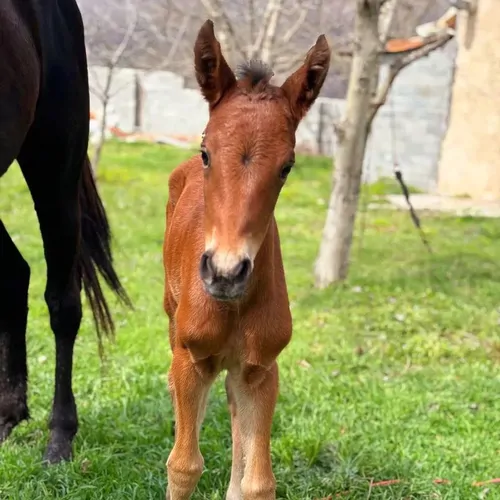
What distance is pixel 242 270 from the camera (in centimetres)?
172

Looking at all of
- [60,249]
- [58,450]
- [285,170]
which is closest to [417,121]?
[60,249]

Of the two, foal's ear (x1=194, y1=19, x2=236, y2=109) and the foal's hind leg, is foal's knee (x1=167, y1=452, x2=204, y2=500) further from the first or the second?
foal's ear (x1=194, y1=19, x2=236, y2=109)

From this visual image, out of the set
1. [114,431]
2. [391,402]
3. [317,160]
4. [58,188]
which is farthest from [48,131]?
[317,160]

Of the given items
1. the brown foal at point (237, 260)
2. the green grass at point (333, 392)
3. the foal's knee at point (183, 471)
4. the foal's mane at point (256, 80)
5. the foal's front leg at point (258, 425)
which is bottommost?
the green grass at point (333, 392)

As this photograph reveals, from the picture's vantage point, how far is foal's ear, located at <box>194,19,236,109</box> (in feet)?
6.47

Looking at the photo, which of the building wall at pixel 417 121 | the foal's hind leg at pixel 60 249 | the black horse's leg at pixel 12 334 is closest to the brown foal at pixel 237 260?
the foal's hind leg at pixel 60 249

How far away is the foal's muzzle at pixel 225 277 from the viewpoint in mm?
1705

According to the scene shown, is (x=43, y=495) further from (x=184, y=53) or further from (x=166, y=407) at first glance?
(x=184, y=53)

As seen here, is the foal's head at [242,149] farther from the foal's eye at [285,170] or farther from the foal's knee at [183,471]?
the foal's knee at [183,471]

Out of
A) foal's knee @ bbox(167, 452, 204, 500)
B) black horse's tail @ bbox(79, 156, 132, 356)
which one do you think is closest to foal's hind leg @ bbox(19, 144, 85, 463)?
black horse's tail @ bbox(79, 156, 132, 356)

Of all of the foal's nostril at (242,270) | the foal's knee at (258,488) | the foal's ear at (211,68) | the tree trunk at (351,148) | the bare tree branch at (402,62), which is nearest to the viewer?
the foal's nostril at (242,270)

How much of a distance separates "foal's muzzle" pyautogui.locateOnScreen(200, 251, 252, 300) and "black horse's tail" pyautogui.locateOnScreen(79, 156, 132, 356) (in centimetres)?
187

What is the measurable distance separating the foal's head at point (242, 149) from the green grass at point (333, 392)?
1.43m

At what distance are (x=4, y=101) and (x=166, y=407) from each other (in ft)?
5.82
